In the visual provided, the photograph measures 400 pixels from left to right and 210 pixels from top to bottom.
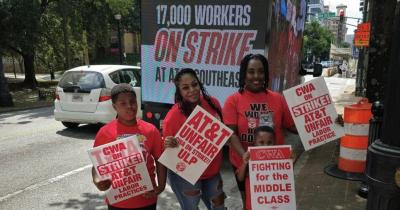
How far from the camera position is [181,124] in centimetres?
301

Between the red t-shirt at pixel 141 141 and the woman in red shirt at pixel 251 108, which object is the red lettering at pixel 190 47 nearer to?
the woman in red shirt at pixel 251 108

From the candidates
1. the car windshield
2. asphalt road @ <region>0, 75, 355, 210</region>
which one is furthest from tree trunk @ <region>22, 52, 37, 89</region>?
the car windshield

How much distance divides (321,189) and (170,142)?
3017mm

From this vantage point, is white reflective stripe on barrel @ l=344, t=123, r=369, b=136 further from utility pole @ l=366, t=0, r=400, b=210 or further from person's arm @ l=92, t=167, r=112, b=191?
person's arm @ l=92, t=167, r=112, b=191

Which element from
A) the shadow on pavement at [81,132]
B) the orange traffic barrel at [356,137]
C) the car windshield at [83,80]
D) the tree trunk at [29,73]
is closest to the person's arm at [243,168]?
the orange traffic barrel at [356,137]

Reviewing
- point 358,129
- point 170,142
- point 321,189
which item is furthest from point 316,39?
point 170,142

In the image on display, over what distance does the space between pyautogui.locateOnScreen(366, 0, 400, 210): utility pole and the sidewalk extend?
8.38 feet

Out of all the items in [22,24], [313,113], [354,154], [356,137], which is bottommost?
[354,154]

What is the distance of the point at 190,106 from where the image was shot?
10.1 feet

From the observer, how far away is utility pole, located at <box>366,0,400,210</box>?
78.5 inches

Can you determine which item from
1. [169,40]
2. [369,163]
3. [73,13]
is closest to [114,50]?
[73,13]

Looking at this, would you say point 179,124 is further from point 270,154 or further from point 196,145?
point 270,154

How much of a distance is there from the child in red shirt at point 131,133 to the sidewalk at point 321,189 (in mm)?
2310

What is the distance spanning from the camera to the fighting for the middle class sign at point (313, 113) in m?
3.09
